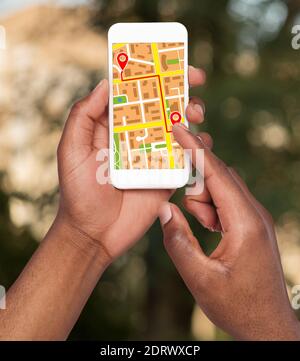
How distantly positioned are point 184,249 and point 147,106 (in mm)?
398

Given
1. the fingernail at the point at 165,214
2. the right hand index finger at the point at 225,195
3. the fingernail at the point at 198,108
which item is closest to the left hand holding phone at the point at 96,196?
the fingernail at the point at 198,108

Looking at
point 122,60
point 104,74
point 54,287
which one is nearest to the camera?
point 54,287

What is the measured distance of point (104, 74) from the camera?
15.5ft

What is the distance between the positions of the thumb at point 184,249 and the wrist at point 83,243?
0.22m

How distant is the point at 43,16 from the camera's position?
482cm

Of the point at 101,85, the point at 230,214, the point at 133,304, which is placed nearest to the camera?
the point at 230,214

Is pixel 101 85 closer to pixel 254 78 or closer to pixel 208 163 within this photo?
pixel 208 163

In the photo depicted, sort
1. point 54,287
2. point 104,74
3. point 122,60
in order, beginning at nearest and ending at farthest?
point 54,287 < point 122,60 < point 104,74

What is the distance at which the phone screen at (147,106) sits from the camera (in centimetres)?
169

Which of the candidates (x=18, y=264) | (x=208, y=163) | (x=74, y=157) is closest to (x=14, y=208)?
(x=18, y=264)

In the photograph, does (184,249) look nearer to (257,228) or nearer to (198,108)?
(257,228)

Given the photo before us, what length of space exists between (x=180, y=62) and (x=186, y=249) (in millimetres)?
497

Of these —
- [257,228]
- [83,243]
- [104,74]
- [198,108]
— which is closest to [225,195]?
[257,228]

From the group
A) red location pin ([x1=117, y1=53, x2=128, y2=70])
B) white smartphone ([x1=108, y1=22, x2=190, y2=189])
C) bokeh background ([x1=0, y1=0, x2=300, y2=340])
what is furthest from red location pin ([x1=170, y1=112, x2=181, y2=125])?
bokeh background ([x1=0, y1=0, x2=300, y2=340])
